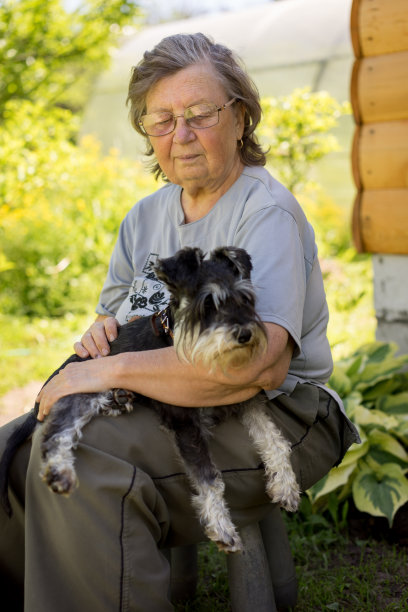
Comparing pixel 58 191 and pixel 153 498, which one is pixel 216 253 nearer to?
pixel 153 498

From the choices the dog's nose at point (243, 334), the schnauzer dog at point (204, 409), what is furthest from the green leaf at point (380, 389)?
the dog's nose at point (243, 334)

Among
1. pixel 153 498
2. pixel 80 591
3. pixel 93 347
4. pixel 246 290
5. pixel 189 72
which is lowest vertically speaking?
pixel 80 591

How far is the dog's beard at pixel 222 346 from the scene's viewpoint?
7.79ft

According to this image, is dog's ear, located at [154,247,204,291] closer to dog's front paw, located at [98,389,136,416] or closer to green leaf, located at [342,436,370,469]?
dog's front paw, located at [98,389,136,416]

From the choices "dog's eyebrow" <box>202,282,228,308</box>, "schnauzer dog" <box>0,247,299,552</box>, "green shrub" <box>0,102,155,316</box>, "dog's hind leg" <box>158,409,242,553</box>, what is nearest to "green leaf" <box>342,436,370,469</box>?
"schnauzer dog" <box>0,247,299,552</box>

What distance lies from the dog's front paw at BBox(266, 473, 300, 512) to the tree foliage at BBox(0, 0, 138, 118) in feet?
25.2

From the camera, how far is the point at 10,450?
2.70 metres

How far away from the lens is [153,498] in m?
2.45

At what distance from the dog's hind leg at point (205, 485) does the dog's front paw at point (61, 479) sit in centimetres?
45

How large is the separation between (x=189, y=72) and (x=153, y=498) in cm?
181

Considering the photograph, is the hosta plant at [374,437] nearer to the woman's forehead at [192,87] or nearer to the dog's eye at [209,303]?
the dog's eye at [209,303]

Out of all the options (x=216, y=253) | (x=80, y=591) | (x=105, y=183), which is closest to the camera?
(x=80, y=591)

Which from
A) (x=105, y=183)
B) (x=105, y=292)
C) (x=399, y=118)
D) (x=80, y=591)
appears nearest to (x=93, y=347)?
(x=105, y=292)

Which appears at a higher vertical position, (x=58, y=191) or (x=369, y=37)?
(x=369, y=37)
